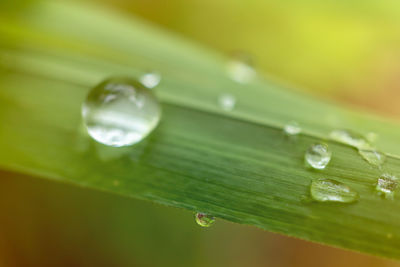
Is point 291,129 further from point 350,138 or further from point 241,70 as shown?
point 241,70

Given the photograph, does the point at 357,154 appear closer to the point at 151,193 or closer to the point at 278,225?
the point at 278,225

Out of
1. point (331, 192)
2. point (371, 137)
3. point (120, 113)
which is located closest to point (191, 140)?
point (120, 113)

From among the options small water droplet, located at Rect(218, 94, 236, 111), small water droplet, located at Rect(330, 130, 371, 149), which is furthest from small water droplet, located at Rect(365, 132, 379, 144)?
small water droplet, located at Rect(218, 94, 236, 111)

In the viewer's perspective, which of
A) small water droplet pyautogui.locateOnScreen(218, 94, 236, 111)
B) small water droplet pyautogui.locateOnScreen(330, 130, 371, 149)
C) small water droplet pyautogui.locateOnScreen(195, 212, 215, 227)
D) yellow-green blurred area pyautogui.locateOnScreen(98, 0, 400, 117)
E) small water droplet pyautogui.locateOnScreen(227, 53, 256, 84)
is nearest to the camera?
small water droplet pyautogui.locateOnScreen(195, 212, 215, 227)

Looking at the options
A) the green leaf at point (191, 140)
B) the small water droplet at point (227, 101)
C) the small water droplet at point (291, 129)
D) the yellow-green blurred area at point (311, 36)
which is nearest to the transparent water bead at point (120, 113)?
the green leaf at point (191, 140)

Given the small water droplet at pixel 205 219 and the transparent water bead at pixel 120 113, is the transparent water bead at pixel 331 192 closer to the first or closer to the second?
the small water droplet at pixel 205 219

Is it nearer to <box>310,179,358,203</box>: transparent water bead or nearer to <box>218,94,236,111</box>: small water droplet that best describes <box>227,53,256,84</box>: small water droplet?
<box>218,94,236,111</box>: small water droplet
